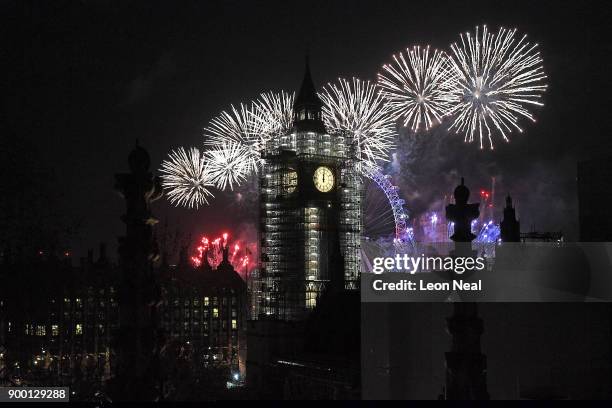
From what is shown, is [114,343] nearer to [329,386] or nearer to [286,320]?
[329,386]

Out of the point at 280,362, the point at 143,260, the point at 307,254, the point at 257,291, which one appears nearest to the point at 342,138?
the point at 307,254

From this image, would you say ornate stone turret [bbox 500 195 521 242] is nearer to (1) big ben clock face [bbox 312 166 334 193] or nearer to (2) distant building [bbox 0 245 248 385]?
(2) distant building [bbox 0 245 248 385]

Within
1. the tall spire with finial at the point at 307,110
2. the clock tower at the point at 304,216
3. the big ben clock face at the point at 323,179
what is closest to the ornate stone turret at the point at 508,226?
the clock tower at the point at 304,216

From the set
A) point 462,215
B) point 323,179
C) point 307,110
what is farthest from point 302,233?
point 462,215

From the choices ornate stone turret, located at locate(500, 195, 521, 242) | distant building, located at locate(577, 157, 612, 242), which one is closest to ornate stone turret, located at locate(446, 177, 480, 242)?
ornate stone turret, located at locate(500, 195, 521, 242)

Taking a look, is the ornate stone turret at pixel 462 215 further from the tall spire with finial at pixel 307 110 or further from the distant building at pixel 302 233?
the tall spire with finial at pixel 307 110
